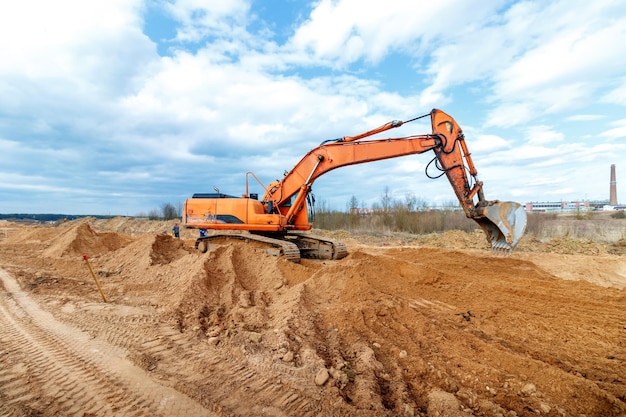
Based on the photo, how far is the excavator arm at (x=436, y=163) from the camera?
8.18m

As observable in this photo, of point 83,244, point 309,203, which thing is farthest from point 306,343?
point 83,244

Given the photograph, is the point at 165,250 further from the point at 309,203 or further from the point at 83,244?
the point at 83,244

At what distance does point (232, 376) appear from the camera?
3.64 m

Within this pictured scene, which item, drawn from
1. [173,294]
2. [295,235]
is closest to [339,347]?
[173,294]

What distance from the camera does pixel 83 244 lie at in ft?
47.2

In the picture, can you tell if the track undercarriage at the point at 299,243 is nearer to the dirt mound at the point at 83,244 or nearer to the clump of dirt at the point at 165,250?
the clump of dirt at the point at 165,250

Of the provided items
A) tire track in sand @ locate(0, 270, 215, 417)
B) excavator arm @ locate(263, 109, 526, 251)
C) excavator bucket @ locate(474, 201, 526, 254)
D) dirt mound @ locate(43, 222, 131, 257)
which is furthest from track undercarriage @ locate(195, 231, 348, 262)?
dirt mound @ locate(43, 222, 131, 257)

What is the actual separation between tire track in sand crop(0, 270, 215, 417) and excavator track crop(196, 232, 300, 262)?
14.9 feet

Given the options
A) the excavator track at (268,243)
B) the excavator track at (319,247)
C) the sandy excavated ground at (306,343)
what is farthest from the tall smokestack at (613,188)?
the excavator track at (268,243)

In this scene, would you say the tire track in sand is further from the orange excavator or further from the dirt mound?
the dirt mound

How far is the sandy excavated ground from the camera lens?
3213 mm

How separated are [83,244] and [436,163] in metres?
13.8

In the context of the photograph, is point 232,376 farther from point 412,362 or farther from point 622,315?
point 622,315

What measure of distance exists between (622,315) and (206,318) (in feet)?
21.7
